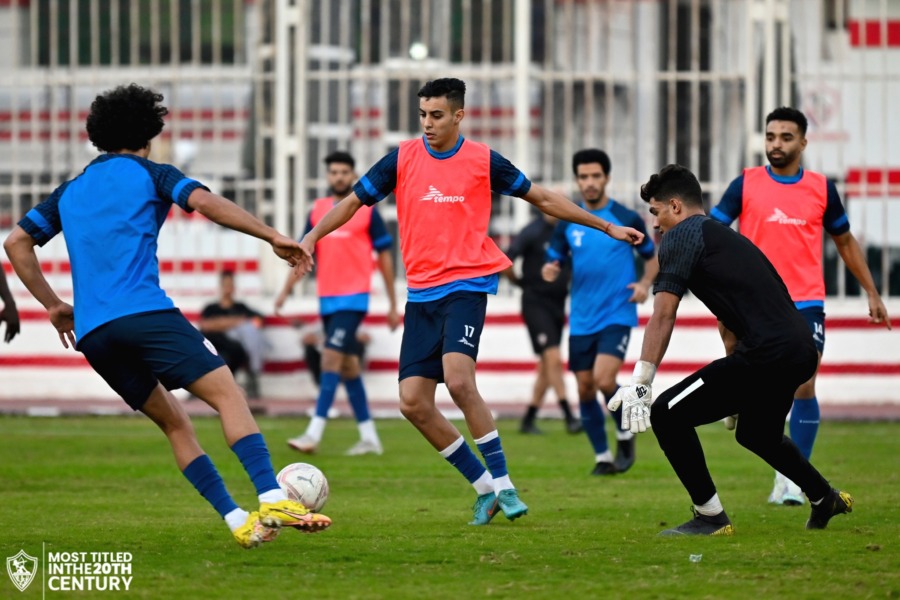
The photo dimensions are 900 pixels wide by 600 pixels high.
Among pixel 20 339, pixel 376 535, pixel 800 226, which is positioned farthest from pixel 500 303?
pixel 376 535

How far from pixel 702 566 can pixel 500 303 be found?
1244cm

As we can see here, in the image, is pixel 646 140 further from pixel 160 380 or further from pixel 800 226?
pixel 160 380

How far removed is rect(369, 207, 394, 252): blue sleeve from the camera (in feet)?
46.5

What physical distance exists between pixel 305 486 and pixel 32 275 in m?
1.88

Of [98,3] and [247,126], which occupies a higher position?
[98,3]

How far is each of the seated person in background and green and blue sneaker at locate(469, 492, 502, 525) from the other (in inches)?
415

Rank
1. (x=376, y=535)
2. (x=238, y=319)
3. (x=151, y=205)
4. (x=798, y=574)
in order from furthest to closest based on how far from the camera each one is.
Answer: (x=238, y=319) < (x=376, y=535) < (x=151, y=205) < (x=798, y=574)

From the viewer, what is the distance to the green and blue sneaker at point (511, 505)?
28.4 feet

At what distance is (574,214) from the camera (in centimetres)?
889

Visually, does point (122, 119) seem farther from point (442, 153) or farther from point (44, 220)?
point (442, 153)

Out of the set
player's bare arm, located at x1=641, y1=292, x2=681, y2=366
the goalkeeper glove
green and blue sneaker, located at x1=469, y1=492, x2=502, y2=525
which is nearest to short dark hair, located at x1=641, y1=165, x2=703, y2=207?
player's bare arm, located at x1=641, y1=292, x2=681, y2=366

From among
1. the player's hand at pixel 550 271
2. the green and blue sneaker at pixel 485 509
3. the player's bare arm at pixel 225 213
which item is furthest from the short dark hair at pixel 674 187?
the player's hand at pixel 550 271

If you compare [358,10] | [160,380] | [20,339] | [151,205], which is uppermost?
[358,10]

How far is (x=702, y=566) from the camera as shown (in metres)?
7.17
